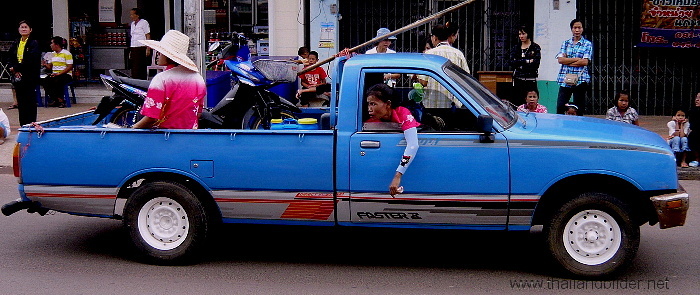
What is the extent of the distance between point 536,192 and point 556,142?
1.29 ft

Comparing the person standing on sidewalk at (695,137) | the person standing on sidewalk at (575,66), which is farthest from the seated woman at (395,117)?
the person standing on sidewalk at (695,137)

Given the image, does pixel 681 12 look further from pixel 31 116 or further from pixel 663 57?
pixel 31 116

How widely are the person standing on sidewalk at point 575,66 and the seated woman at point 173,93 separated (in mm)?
6311

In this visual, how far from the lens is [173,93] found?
22.4ft

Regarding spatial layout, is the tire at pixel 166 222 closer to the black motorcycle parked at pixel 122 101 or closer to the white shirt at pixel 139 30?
the black motorcycle parked at pixel 122 101

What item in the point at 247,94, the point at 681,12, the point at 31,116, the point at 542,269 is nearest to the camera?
the point at 542,269

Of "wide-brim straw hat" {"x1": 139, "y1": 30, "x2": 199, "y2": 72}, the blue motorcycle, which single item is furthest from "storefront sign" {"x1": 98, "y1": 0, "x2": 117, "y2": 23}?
"wide-brim straw hat" {"x1": 139, "y1": 30, "x2": 199, "y2": 72}

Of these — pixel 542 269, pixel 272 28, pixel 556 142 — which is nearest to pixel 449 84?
pixel 556 142

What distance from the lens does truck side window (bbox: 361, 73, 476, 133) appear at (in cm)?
634

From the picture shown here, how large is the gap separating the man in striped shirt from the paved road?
337 inches

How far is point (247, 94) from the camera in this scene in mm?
8688

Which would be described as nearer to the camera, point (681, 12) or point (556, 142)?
point (556, 142)

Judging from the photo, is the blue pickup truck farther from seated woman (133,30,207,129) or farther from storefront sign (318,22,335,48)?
storefront sign (318,22,335,48)

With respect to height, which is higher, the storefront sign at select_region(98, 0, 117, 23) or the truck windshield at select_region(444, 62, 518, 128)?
the storefront sign at select_region(98, 0, 117, 23)
